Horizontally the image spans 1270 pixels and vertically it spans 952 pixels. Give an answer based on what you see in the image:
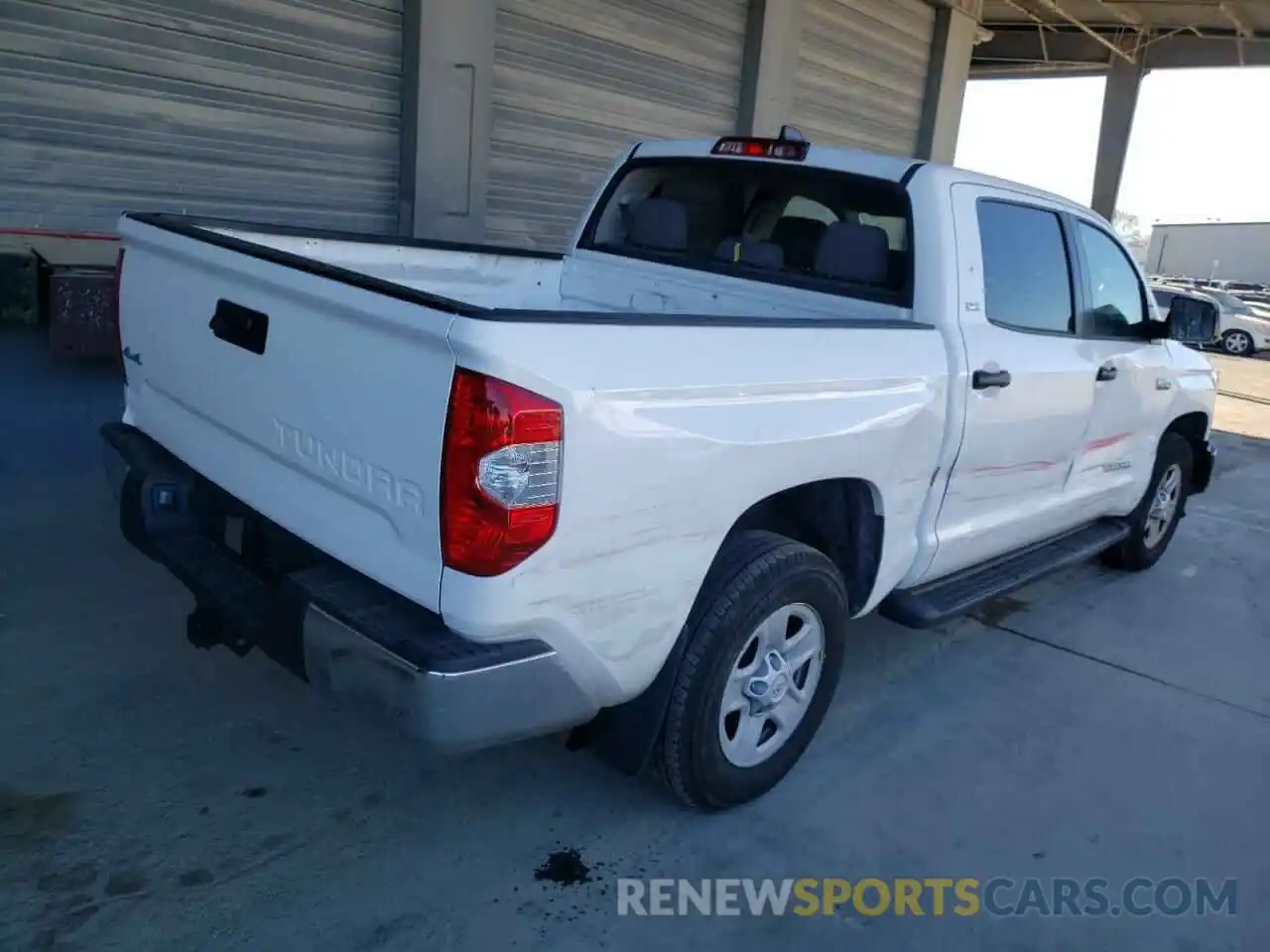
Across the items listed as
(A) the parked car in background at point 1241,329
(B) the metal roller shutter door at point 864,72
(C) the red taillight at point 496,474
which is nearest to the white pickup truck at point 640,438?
→ (C) the red taillight at point 496,474

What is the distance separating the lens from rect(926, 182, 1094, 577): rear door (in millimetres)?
3842

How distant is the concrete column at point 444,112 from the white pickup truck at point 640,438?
2761mm

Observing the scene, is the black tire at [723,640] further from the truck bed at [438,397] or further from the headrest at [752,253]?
the headrest at [752,253]

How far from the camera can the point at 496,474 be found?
2.31 meters

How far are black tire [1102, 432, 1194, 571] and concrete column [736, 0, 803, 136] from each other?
544 centimetres

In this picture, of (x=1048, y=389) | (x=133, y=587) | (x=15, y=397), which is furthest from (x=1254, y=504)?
(x=15, y=397)

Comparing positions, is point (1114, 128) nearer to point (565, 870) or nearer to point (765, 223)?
point (765, 223)

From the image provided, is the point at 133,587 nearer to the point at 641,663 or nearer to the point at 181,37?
the point at 641,663

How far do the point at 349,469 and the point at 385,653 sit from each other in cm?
48

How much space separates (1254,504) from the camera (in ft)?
27.8

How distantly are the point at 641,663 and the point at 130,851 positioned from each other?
1452mm

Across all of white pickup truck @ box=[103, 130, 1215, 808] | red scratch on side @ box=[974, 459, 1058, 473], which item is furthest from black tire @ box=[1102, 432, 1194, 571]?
red scratch on side @ box=[974, 459, 1058, 473]

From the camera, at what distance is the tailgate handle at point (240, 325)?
2832mm

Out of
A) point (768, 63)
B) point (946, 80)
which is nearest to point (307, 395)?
point (768, 63)
